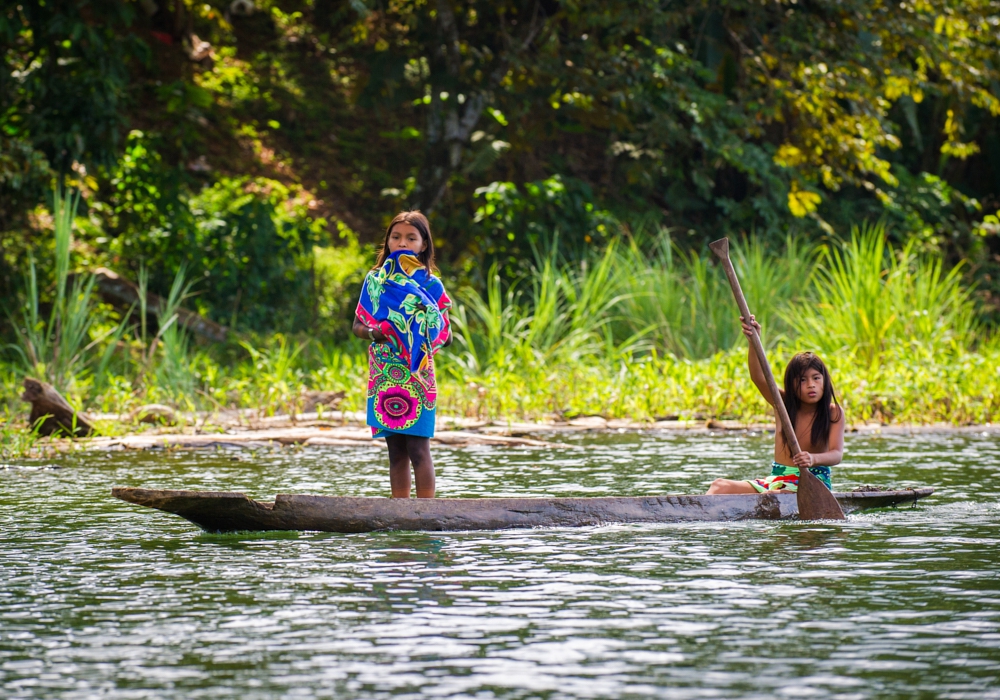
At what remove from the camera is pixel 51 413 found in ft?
28.7

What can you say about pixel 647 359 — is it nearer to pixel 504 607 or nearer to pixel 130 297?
pixel 130 297

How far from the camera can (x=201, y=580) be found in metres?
4.46

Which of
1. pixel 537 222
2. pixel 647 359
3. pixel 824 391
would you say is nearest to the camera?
pixel 824 391

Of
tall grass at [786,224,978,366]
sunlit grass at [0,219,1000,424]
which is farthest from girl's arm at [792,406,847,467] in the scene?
tall grass at [786,224,978,366]

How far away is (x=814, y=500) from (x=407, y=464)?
6.06 feet

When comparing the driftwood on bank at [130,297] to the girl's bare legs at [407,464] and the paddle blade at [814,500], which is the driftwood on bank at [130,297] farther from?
the paddle blade at [814,500]

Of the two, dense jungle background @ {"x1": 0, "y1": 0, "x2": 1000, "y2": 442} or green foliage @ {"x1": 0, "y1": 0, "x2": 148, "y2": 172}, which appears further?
green foliage @ {"x1": 0, "y1": 0, "x2": 148, "y2": 172}

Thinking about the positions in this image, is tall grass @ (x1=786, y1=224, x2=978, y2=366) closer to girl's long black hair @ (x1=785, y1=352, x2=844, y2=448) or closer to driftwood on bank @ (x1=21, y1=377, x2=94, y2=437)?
girl's long black hair @ (x1=785, y1=352, x2=844, y2=448)

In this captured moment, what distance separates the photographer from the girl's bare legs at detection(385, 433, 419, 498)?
582 cm

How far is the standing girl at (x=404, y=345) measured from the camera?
18.7 ft

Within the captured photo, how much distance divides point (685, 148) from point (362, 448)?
919 centimetres

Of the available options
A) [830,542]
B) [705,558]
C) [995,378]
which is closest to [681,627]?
[705,558]

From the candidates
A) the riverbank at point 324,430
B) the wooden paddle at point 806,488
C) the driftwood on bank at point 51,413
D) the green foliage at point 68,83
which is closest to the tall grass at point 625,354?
the riverbank at point 324,430

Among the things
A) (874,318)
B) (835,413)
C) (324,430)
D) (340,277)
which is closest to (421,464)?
(835,413)
